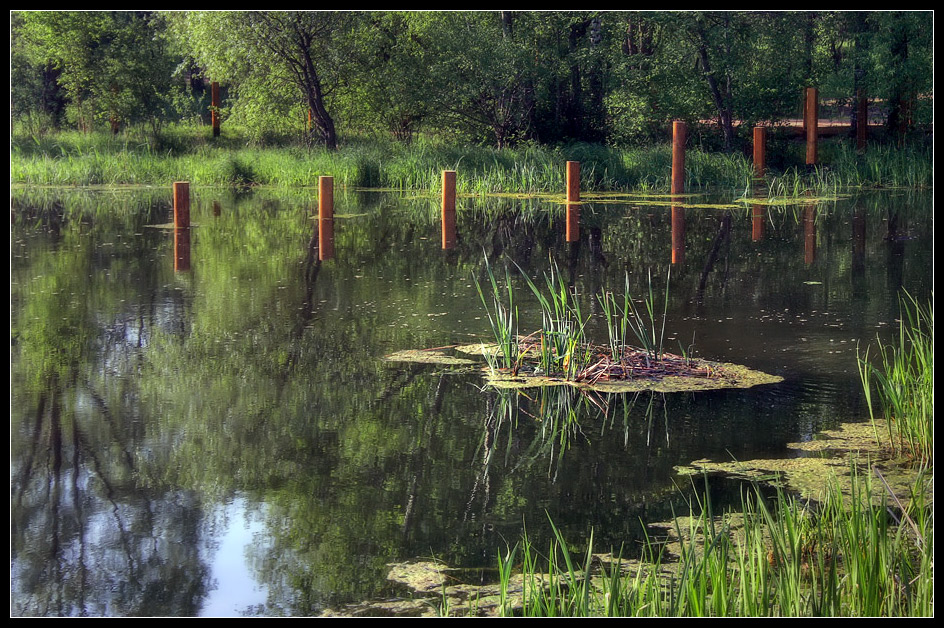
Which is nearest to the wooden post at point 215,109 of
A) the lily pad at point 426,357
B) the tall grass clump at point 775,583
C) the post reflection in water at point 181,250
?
the post reflection in water at point 181,250

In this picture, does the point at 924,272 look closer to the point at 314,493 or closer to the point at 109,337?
the point at 109,337

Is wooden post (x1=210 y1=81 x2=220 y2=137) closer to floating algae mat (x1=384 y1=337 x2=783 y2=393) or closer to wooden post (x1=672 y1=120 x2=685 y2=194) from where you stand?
wooden post (x1=672 y1=120 x2=685 y2=194)

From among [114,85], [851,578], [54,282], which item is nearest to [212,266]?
[54,282]

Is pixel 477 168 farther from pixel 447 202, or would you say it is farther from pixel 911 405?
pixel 911 405

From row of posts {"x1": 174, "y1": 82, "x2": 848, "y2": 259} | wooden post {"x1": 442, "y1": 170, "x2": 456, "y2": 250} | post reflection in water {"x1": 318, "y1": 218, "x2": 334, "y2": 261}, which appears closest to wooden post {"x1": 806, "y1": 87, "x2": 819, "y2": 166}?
row of posts {"x1": 174, "y1": 82, "x2": 848, "y2": 259}

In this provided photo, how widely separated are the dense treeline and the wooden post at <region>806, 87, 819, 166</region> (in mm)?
2242

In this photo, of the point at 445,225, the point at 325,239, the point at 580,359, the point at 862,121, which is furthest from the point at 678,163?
the point at 580,359

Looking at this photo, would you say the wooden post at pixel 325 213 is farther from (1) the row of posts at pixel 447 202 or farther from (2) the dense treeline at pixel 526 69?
(2) the dense treeline at pixel 526 69

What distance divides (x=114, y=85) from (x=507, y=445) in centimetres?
2846

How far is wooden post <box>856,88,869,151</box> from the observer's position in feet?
87.8

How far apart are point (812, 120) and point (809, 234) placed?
884 centimetres

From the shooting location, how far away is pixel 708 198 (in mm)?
22016

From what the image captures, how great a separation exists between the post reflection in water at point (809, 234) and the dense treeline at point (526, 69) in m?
7.36

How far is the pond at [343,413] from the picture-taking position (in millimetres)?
5070
